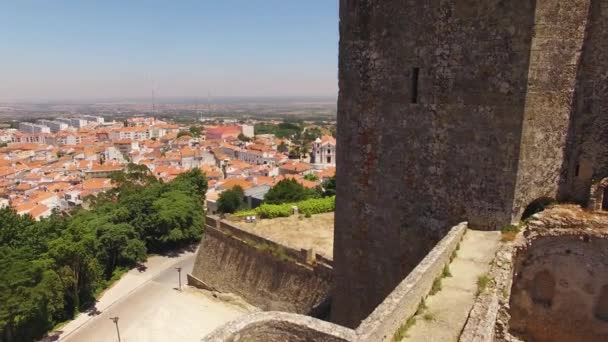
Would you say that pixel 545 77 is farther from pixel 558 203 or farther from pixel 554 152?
pixel 558 203

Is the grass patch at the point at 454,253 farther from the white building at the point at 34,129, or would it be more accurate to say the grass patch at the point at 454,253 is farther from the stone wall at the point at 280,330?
the white building at the point at 34,129

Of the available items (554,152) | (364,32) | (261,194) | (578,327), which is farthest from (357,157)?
(261,194)

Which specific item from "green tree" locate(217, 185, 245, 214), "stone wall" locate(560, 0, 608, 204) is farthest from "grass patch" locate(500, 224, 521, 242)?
"green tree" locate(217, 185, 245, 214)

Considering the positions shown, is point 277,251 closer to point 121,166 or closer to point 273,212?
point 273,212

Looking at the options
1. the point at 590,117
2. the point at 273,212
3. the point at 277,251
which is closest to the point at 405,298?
the point at 590,117

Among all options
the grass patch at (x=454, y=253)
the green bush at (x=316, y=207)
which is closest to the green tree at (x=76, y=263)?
the green bush at (x=316, y=207)

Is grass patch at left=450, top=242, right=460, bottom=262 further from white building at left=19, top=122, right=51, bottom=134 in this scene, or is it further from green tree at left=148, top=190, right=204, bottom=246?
white building at left=19, top=122, right=51, bottom=134
